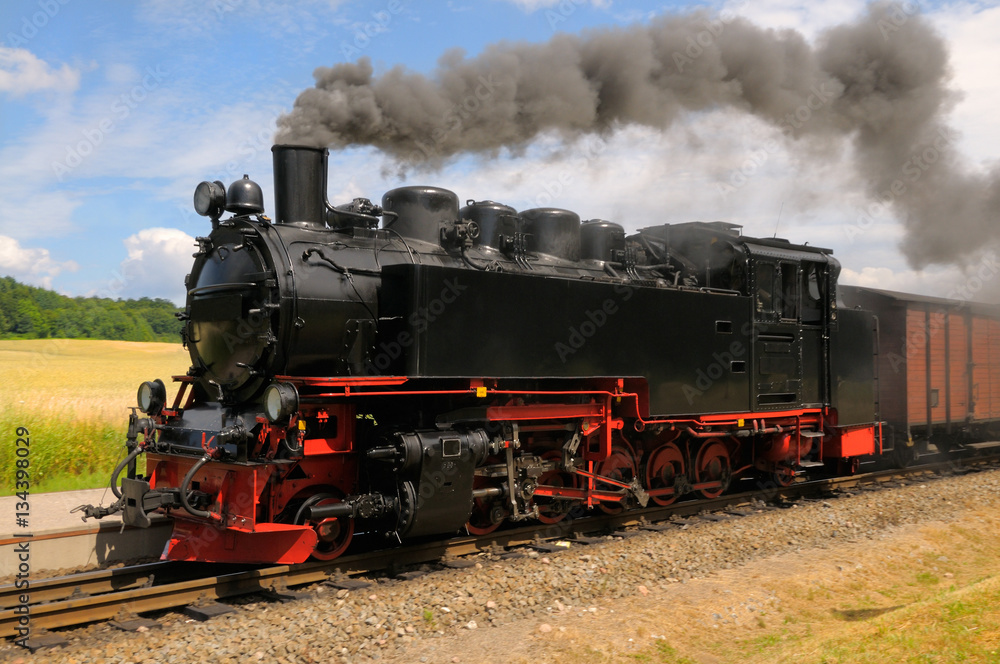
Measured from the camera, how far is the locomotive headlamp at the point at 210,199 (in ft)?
22.2

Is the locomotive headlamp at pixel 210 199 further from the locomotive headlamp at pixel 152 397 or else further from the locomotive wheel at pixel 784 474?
the locomotive wheel at pixel 784 474

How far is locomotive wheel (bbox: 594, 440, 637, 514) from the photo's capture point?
798 cm

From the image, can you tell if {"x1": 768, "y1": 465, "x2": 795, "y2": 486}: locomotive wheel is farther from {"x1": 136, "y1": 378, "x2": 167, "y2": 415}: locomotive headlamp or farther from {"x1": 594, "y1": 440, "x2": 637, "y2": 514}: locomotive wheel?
{"x1": 136, "y1": 378, "x2": 167, "y2": 415}: locomotive headlamp

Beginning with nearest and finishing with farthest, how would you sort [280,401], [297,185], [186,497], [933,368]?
[280,401], [186,497], [297,185], [933,368]

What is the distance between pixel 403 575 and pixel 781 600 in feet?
9.85

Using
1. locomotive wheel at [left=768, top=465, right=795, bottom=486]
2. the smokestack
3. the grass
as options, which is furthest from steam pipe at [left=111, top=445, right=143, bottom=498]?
locomotive wheel at [left=768, top=465, right=795, bottom=486]

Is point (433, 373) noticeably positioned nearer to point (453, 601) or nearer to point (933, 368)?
point (453, 601)

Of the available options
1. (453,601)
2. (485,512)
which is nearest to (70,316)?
(485,512)

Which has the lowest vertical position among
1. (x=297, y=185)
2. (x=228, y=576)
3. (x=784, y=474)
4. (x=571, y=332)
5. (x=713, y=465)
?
(x=228, y=576)

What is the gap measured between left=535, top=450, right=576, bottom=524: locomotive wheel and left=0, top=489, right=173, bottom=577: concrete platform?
11.8ft

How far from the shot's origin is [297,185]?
6.73 meters

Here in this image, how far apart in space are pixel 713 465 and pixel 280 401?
5793 mm

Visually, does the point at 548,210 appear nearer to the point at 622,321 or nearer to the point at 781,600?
the point at 622,321

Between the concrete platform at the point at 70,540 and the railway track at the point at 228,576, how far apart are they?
637mm
